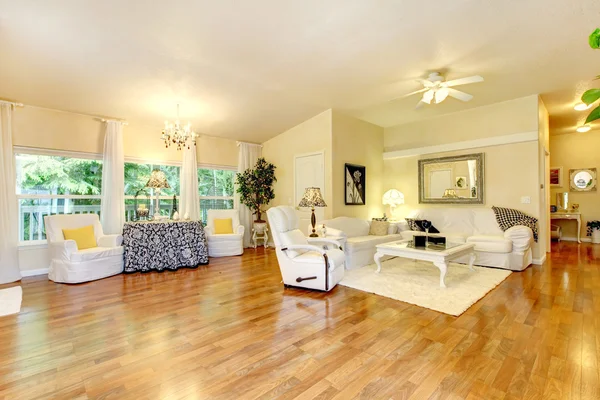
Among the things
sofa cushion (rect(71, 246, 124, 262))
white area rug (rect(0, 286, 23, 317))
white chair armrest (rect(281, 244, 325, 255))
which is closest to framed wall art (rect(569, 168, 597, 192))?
white chair armrest (rect(281, 244, 325, 255))

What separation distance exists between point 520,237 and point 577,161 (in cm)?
485

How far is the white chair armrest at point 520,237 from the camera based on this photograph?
468cm

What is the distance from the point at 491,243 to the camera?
15.8 feet

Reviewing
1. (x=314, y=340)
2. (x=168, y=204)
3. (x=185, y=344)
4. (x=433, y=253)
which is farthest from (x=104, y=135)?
(x=433, y=253)

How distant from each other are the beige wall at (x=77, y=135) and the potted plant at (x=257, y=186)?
1.05 m

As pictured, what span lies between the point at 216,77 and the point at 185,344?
3.52m

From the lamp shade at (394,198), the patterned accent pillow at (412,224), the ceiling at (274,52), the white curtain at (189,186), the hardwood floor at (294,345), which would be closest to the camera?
the hardwood floor at (294,345)

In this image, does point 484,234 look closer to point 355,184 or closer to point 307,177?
point 355,184

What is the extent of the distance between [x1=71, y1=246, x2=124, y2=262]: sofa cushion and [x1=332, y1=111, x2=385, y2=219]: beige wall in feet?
12.5

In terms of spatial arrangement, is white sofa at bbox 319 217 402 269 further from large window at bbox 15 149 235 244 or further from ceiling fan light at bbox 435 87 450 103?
large window at bbox 15 149 235 244

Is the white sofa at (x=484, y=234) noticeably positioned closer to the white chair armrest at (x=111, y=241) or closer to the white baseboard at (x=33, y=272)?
the white chair armrest at (x=111, y=241)

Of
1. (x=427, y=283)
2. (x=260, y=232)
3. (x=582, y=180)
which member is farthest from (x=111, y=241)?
(x=582, y=180)

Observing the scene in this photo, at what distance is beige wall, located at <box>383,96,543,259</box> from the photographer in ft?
17.2

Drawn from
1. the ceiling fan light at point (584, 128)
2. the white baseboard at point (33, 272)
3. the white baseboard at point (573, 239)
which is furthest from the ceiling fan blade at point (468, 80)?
the white baseboard at point (33, 272)
